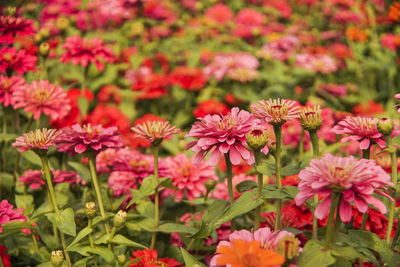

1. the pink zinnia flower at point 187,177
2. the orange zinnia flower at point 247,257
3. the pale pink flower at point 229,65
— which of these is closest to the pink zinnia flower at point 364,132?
the orange zinnia flower at point 247,257

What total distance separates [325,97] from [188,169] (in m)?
1.53

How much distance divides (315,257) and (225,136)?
0.33 m

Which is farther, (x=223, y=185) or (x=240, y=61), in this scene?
(x=240, y=61)

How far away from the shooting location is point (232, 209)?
0.99 m

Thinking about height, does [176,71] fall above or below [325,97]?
above

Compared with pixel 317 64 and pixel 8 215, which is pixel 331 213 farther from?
pixel 317 64

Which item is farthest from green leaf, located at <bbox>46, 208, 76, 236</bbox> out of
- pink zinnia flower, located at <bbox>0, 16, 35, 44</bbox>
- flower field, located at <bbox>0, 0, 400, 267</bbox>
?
pink zinnia flower, located at <bbox>0, 16, 35, 44</bbox>

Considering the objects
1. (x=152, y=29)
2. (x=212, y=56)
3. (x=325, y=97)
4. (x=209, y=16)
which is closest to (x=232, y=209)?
(x=325, y=97)

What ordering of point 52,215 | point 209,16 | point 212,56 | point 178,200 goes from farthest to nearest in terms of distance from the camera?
point 209,16
point 212,56
point 178,200
point 52,215

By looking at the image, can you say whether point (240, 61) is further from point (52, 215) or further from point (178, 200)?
point (52, 215)

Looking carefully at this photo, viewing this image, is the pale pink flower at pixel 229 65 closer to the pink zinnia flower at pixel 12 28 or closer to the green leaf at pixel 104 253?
the pink zinnia flower at pixel 12 28

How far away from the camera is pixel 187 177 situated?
145 centimetres

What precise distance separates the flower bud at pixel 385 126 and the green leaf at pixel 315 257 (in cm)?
31

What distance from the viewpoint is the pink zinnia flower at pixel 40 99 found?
147 centimetres
